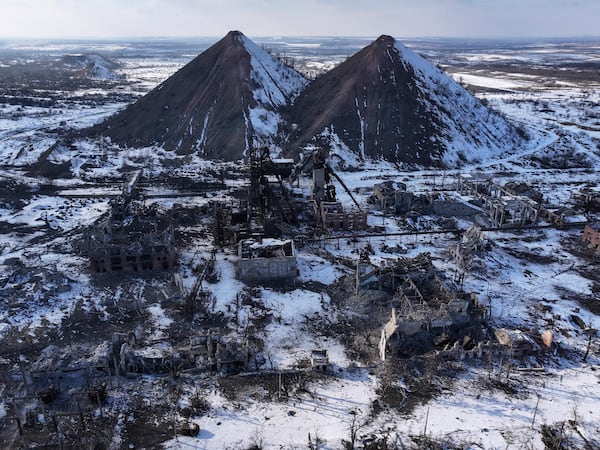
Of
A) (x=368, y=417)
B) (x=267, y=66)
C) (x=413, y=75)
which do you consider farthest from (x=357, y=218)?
(x=267, y=66)

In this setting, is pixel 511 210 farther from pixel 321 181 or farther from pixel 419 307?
pixel 419 307

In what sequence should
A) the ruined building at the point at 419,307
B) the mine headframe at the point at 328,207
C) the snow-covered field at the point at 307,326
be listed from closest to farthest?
the snow-covered field at the point at 307,326 → the ruined building at the point at 419,307 → the mine headframe at the point at 328,207

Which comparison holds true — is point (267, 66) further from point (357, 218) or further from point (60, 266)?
point (60, 266)

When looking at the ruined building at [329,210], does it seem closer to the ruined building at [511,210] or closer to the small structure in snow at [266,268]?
the small structure in snow at [266,268]

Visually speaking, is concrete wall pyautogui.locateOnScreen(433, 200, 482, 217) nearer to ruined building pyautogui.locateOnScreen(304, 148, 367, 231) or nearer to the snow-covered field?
the snow-covered field

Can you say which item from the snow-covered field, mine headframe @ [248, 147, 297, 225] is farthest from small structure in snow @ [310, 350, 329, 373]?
mine headframe @ [248, 147, 297, 225]

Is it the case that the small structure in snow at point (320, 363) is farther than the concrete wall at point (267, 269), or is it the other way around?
the concrete wall at point (267, 269)


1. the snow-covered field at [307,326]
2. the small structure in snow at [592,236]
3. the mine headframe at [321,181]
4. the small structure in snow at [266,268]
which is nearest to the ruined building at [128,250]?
the snow-covered field at [307,326]

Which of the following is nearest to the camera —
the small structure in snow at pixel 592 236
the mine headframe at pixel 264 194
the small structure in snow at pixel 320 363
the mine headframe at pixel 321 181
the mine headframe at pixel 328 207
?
the small structure in snow at pixel 320 363
